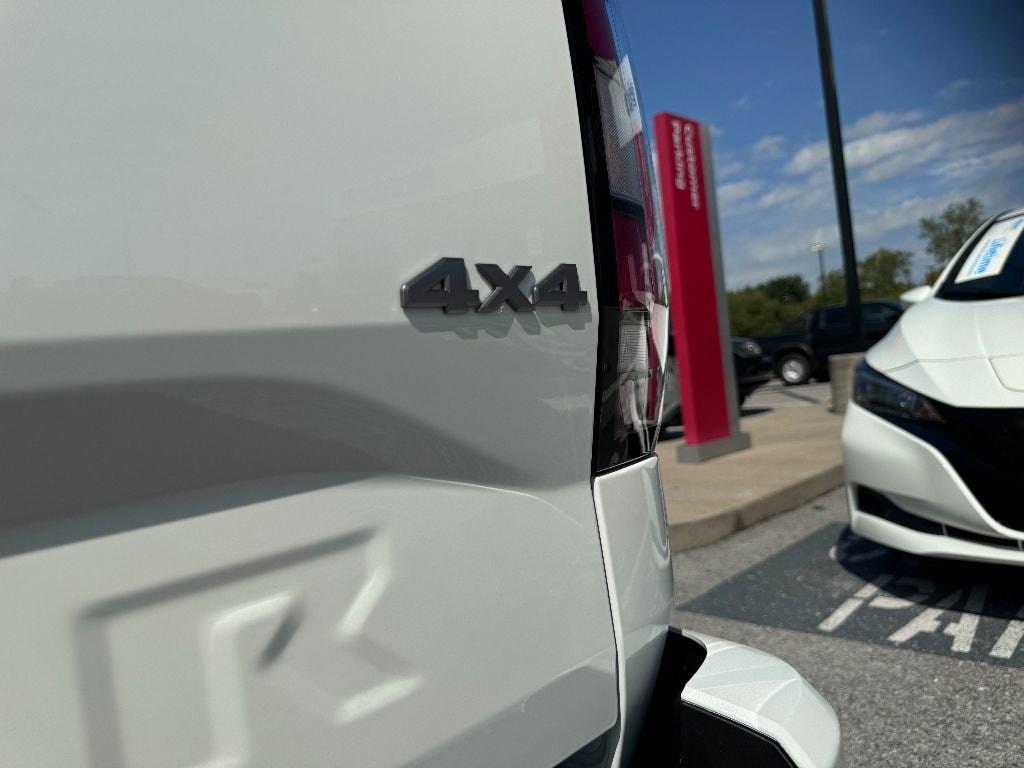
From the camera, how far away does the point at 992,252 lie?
3361 millimetres

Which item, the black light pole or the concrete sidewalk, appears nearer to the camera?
the concrete sidewalk

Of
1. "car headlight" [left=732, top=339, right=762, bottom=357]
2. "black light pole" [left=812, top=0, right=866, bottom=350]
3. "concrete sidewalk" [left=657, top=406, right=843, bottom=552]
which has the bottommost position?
"concrete sidewalk" [left=657, top=406, right=843, bottom=552]

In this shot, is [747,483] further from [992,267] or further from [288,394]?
[288,394]

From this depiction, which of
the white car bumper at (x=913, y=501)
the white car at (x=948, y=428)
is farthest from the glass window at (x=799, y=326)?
the white car bumper at (x=913, y=501)

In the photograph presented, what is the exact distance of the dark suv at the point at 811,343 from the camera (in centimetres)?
1606

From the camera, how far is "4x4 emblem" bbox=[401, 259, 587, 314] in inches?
29.1

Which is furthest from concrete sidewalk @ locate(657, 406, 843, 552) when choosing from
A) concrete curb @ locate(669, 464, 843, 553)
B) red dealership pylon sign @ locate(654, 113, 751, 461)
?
red dealership pylon sign @ locate(654, 113, 751, 461)

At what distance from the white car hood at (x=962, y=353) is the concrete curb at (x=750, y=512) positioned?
1.17 m

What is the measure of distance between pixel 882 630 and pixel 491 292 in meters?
2.40

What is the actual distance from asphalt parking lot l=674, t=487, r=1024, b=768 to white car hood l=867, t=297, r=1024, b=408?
718 mm

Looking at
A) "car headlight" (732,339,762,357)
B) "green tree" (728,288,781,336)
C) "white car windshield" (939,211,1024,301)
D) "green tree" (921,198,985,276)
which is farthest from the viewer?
"green tree" (728,288,781,336)

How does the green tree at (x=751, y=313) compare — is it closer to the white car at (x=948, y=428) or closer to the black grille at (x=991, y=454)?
the white car at (x=948, y=428)

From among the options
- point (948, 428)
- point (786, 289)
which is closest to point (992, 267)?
point (948, 428)

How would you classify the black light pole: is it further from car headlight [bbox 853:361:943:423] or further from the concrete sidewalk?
car headlight [bbox 853:361:943:423]
